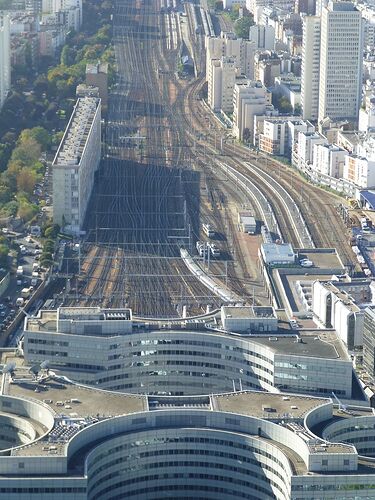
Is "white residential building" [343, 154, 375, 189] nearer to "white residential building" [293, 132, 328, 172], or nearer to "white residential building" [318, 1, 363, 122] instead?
"white residential building" [293, 132, 328, 172]

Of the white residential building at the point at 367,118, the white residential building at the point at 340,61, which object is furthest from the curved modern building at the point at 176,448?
the white residential building at the point at 340,61

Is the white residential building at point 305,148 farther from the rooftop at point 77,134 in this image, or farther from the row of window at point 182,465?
the row of window at point 182,465

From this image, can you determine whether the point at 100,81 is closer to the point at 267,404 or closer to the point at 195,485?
the point at 267,404

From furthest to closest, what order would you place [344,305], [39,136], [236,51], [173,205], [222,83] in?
[236,51]
[222,83]
[39,136]
[173,205]
[344,305]

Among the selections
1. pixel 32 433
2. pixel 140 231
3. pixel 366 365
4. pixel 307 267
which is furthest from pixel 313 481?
pixel 140 231

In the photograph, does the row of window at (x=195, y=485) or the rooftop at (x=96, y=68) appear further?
the rooftop at (x=96, y=68)

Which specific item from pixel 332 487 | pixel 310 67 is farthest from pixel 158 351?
pixel 310 67
